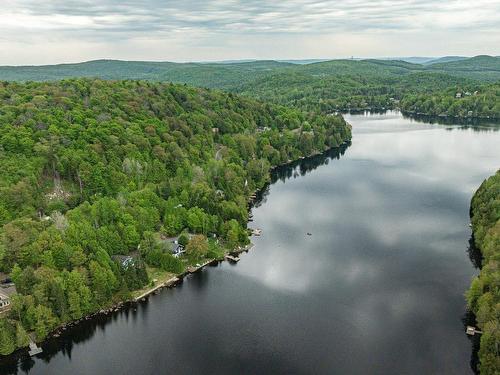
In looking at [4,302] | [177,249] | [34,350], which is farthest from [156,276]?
[4,302]

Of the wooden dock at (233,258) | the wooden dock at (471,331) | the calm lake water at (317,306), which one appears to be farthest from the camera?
the wooden dock at (233,258)

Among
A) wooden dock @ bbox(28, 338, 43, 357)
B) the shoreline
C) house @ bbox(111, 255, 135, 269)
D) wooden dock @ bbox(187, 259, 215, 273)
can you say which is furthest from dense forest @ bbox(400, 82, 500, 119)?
wooden dock @ bbox(28, 338, 43, 357)

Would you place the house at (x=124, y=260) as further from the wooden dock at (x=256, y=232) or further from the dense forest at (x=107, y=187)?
the wooden dock at (x=256, y=232)

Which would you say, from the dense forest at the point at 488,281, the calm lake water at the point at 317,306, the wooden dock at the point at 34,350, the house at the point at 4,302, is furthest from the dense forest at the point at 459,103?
the wooden dock at the point at 34,350

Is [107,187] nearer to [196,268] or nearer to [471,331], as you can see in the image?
[196,268]

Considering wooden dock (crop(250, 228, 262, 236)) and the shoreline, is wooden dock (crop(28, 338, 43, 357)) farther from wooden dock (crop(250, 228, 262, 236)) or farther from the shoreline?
wooden dock (crop(250, 228, 262, 236))

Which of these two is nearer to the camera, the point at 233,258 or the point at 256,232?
the point at 233,258

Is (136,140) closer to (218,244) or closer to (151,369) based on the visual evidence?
(218,244)
